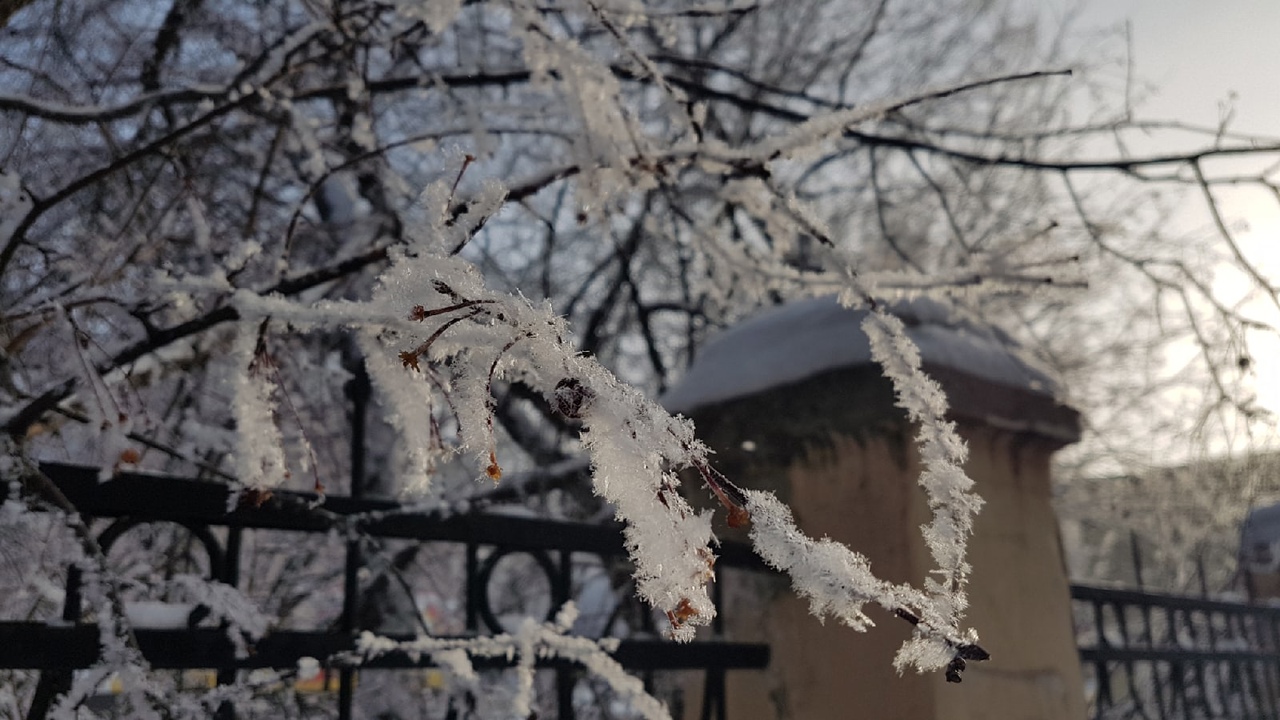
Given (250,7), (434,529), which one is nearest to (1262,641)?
(434,529)

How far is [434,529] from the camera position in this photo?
1.44m

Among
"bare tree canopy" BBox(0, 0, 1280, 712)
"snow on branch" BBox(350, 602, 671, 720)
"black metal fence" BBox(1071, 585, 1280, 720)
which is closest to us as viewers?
"bare tree canopy" BBox(0, 0, 1280, 712)

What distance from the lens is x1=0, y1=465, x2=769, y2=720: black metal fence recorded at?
1100 mm

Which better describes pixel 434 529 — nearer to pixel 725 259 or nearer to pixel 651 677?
pixel 651 677

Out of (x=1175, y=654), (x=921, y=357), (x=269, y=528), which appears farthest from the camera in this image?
(x=1175, y=654)

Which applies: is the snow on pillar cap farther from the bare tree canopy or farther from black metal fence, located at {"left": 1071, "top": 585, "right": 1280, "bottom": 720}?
black metal fence, located at {"left": 1071, "top": 585, "right": 1280, "bottom": 720}

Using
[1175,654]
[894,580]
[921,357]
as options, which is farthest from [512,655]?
[1175,654]

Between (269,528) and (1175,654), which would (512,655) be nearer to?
(269,528)

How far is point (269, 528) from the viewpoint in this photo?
4.30 ft

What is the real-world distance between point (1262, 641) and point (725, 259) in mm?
3082

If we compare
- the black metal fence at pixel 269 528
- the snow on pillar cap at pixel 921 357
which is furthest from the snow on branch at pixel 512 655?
the snow on pillar cap at pixel 921 357

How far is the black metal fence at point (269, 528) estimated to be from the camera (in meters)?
1.10

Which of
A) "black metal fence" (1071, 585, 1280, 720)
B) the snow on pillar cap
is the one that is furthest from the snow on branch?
"black metal fence" (1071, 585, 1280, 720)

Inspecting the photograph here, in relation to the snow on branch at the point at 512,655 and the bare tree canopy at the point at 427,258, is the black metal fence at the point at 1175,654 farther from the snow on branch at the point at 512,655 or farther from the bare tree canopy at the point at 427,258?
the snow on branch at the point at 512,655
